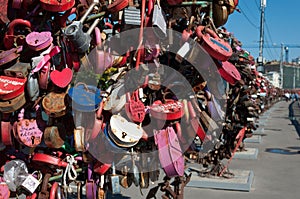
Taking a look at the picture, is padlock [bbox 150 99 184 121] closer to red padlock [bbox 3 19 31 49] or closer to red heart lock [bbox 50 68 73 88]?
red heart lock [bbox 50 68 73 88]

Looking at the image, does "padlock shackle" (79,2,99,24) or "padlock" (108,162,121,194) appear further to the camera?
"padlock" (108,162,121,194)

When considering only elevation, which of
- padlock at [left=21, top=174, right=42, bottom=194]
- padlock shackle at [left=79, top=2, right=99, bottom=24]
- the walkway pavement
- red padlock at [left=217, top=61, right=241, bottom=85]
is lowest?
the walkway pavement

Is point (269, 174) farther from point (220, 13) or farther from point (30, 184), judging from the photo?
point (30, 184)

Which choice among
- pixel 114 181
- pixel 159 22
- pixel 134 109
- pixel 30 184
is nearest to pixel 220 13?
pixel 159 22

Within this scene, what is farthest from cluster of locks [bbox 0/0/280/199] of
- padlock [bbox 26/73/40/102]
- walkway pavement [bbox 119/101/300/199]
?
walkway pavement [bbox 119/101/300/199]

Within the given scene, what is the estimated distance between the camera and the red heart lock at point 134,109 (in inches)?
63.4

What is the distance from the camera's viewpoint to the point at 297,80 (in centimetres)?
7375

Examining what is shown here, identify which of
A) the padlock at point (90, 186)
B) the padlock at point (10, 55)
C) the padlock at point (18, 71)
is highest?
the padlock at point (10, 55)

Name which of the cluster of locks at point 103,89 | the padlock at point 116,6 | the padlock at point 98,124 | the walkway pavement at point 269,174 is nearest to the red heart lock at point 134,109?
the cluster of locks at point 103,89

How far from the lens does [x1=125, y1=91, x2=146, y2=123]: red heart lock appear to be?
1611 mm

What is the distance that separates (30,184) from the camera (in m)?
1.59

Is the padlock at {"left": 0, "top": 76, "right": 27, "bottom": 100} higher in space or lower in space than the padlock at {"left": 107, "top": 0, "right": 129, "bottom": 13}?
lower

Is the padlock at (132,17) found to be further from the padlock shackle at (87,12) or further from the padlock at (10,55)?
the padlock at (10,55)

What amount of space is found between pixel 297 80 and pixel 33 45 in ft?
253
